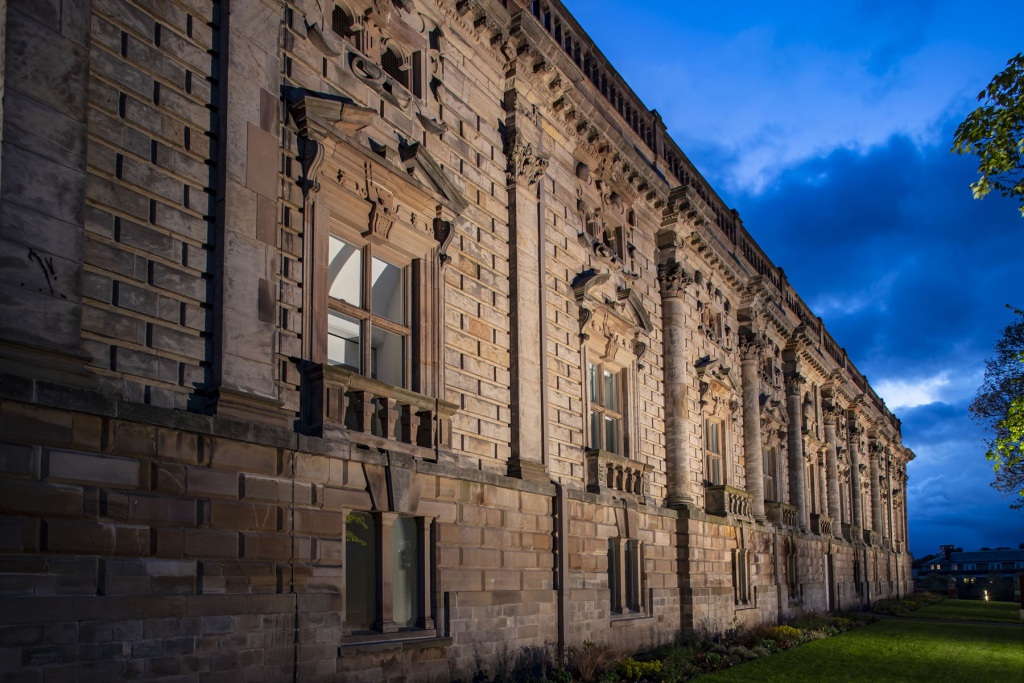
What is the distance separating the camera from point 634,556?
870 inches

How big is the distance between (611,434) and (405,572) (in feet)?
30.2

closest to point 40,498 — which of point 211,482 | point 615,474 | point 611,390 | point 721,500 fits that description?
point 211,482

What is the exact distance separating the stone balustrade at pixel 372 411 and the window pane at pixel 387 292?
1.34 m

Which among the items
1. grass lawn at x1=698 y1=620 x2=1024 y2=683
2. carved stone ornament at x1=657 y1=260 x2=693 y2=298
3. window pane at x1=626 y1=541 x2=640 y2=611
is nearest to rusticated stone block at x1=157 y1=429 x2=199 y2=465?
grass lawn at x1=698 y1=620 x2=1024 y2=683

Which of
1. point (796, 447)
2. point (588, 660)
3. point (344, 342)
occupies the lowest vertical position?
point (588, 660)

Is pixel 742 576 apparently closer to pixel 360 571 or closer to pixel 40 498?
pixel 360 571

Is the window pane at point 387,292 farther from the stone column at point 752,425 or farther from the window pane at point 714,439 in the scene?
the stone column at point 752,425

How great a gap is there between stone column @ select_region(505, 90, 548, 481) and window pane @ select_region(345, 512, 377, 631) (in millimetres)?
3911

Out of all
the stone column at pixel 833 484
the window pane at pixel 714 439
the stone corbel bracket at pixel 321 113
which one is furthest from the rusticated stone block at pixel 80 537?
the stone column at pixel 833 484

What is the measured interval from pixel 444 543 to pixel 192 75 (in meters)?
7.58

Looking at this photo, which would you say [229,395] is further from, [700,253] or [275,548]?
[700,253]

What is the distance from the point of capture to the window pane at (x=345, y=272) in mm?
13547

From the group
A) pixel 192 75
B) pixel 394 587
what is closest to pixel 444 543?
pixel 394 587

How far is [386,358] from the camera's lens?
1448 centimetres
